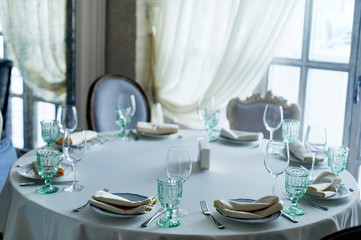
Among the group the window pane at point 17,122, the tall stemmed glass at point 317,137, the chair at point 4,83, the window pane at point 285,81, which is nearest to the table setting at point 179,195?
the tall stemmed glass at point 317,137

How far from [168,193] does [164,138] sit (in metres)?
1.09

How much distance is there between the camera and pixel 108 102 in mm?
3264

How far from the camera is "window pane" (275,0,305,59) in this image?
342 cm

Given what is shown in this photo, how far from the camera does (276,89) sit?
3.62m

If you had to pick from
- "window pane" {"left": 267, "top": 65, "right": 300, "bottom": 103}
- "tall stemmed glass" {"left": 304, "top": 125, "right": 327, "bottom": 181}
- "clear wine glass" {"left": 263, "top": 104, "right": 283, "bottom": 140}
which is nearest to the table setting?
"tall stemmed glass" {"left": 304, "top": 125, "right": 327, "bottom": 181}

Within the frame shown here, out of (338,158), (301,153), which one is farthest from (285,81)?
(338,158)

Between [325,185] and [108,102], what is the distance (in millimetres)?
1769

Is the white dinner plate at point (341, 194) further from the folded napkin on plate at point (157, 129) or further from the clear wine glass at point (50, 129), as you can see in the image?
the clear wine glass at point (50, 129)

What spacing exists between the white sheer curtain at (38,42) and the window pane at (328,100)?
6.50 feet

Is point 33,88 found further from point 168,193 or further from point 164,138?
point 168,193

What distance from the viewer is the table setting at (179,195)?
1.57m

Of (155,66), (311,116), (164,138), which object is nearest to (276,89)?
(311,116)

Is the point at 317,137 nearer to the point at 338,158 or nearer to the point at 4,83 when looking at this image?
the point at 338,158

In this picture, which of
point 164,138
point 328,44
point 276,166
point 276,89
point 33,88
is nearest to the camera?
point 276,166
